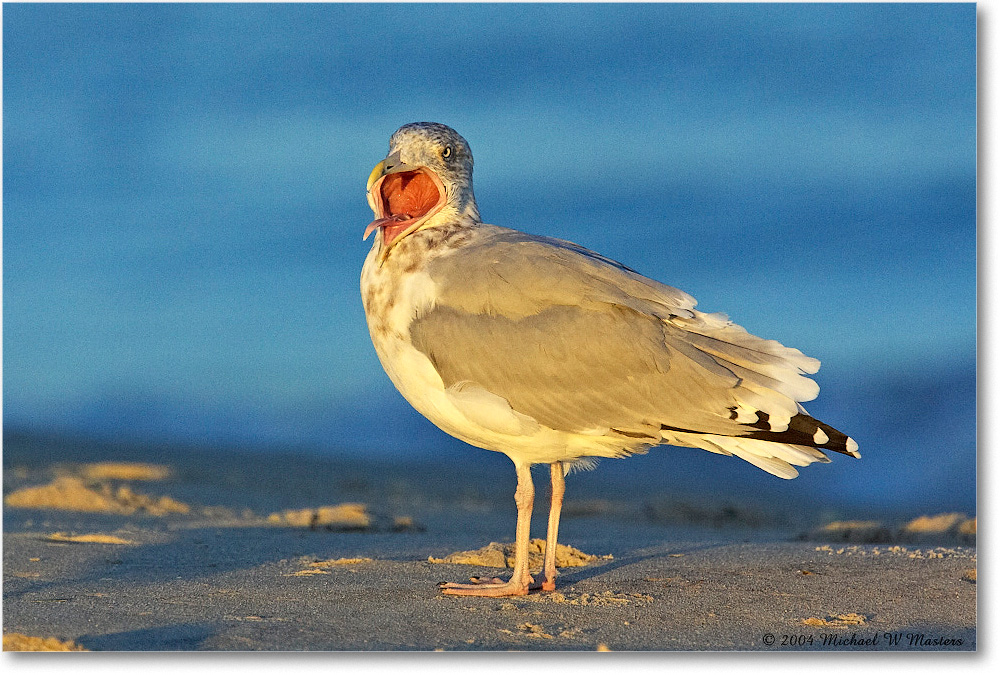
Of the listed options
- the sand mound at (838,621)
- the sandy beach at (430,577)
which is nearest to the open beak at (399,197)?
the sandy beach at (430,577)

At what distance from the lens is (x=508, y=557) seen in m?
5.86

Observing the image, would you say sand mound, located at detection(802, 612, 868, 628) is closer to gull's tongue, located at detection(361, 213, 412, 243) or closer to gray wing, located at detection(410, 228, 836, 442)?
gray wing, located at detection(410, 228, 836, 442)

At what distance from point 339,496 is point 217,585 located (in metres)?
3.96

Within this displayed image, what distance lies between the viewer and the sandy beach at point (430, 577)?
4.50m

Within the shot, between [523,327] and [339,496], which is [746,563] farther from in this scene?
[339,496]

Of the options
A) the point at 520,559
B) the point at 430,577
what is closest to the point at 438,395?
the point at 520,559

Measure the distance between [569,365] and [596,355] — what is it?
12 centimetres

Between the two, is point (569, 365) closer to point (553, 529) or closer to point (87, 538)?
point (553, 529)

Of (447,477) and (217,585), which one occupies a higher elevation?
(447,477)

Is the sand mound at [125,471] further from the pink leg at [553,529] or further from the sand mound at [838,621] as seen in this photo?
the sand mound at [838,621]

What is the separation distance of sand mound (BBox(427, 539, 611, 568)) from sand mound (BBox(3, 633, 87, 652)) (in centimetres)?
192

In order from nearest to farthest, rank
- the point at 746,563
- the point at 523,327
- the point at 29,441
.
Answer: the point at 523,327 < the point at 746,563 < the point at 29,441

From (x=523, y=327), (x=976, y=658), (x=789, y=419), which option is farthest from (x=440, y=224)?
(x=976, y=658)

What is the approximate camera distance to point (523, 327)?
15.7 feet
